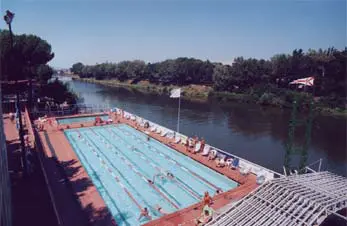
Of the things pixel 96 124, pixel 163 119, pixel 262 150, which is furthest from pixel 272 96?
pixel 96 124

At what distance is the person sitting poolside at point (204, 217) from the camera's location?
8.38 meters

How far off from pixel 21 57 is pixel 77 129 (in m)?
11.1

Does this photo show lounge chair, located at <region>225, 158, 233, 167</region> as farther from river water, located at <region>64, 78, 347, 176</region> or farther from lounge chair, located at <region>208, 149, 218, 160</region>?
river water, located at <region>64, 78, 347, 176</region>

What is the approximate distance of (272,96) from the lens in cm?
4531

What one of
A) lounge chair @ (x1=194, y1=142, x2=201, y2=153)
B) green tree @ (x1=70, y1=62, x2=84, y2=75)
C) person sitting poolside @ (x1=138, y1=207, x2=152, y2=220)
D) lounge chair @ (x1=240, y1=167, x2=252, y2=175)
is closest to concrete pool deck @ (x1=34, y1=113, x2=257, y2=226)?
lounge chair @ (x1=240, y1=167, x2=252, y2=175)

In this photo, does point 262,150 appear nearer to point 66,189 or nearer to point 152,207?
point 152,207

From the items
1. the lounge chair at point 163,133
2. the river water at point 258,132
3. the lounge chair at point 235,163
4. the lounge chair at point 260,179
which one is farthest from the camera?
the river water at point 258,132

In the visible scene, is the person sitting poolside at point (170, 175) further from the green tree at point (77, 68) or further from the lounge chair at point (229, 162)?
the green tree at point (77, 68)

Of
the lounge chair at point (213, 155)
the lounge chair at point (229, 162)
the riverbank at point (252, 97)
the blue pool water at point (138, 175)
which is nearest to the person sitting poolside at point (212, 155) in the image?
the lounge chair at point (213, 155)

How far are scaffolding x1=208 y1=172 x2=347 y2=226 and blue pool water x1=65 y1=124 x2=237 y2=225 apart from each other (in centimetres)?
374

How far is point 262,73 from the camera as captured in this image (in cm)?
5506

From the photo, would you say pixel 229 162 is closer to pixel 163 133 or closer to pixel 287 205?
pixel 287 205

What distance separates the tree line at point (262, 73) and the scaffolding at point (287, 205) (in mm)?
38874

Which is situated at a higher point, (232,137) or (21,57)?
(21,57)
